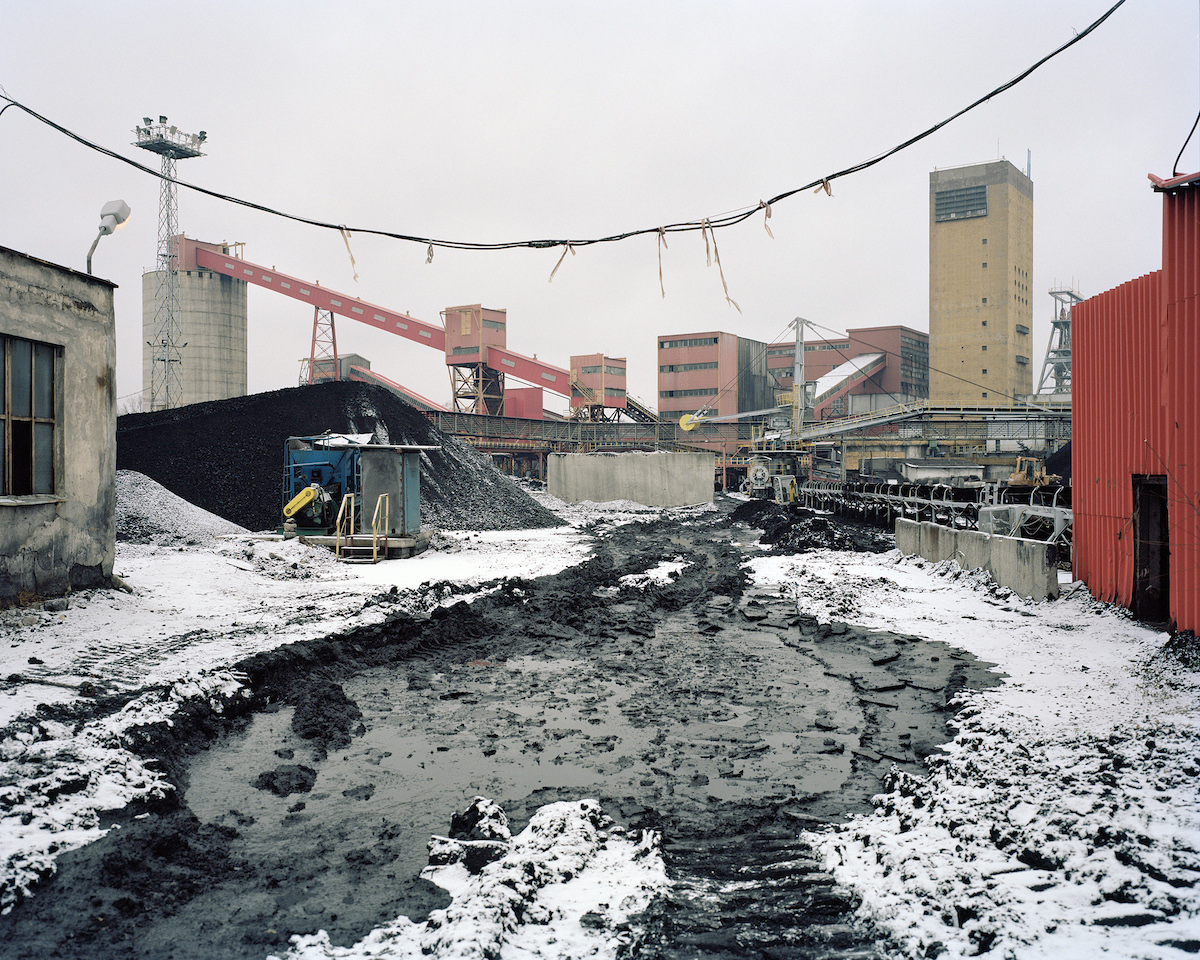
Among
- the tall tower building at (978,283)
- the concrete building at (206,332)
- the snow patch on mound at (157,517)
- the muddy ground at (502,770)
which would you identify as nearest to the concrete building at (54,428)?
the muddy ground at (502,770)

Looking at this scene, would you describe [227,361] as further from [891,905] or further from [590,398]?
[891,905]

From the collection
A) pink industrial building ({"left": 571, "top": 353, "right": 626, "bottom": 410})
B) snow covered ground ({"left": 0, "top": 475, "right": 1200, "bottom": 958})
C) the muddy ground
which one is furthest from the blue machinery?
pink industrial building ({"left": 571, "top": 353, "right": 626, "bottom": 410})

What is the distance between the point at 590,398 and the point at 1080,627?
4334 cm

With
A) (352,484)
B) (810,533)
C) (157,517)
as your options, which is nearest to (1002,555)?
(810,533)

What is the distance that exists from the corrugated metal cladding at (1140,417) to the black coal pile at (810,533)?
27.0 ft

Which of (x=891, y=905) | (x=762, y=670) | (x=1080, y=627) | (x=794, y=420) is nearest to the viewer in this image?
(x=891, y=905)

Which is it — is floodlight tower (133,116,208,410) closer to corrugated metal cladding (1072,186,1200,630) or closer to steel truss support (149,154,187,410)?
steel truss support (149,154,187,410)

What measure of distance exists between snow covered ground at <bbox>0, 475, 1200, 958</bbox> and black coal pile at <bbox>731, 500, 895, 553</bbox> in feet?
30.3

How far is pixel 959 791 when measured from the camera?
15.0 ft

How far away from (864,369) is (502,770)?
73368 mm

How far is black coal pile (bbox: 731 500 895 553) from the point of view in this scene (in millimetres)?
19469

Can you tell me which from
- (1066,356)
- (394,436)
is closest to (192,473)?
(394,436)

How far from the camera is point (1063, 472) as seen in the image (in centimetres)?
4041

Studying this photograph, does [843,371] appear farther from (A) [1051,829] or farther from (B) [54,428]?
(A) [1051,829]
